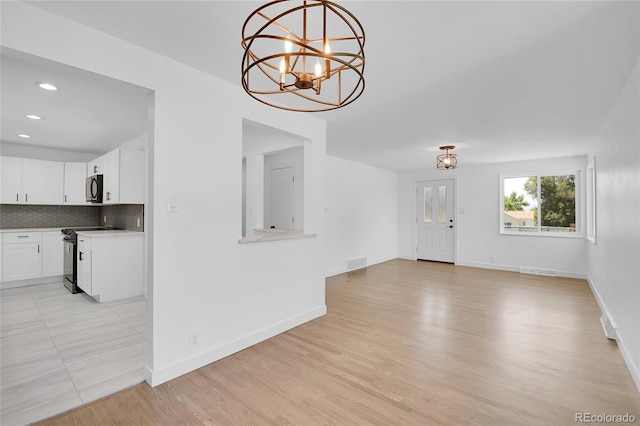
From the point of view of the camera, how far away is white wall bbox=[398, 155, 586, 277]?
607 centimetres

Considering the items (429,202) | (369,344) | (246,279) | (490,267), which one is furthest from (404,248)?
(246,279)

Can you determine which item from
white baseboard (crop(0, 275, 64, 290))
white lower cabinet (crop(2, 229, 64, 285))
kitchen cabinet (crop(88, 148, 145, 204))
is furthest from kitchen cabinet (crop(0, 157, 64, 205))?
kitchen cabinet (crop(88, 148, 145, 204))

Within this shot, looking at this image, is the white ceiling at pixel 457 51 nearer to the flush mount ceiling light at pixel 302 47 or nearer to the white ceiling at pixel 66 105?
the flush mount ceiling light at pixel 302 47

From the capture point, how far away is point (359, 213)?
6.98 meters

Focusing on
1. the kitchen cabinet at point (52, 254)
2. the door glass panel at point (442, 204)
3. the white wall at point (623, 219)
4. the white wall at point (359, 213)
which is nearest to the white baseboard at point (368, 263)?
the white wall at point (359, 213)

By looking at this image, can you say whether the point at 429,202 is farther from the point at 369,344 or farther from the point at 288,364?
the point at 288,364

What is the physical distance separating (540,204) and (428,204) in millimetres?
2370

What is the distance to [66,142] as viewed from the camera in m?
5.04

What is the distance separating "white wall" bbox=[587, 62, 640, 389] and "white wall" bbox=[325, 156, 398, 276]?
12.7 ft

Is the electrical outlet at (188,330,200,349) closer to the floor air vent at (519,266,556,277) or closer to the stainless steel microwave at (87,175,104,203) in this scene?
the stainless steel microwave at (87,175,104,203)

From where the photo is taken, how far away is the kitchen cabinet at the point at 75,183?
554 cm

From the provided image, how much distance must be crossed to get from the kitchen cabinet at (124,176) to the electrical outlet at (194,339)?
9.80 ft

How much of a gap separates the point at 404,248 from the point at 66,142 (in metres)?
7.58

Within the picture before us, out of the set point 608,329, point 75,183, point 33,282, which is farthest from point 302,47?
point 33,282
